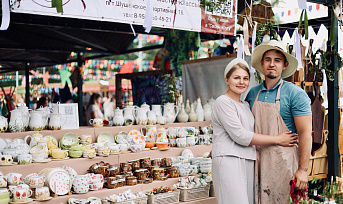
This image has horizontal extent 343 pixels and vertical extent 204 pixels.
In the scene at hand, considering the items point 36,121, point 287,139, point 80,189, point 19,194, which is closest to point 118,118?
point 36,121

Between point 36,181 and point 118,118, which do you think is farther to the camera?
point 118,118

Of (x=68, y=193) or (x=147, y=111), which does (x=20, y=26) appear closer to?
(x=147, y=111)

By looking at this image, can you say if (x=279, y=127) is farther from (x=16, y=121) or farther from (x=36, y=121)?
(x=16, y=121)

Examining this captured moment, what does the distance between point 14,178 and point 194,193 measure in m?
1.67

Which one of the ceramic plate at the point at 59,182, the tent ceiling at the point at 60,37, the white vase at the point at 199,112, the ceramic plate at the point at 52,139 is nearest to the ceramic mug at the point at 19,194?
the ceramic plate at the point at 59,182

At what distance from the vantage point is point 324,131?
4.73m

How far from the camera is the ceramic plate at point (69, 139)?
11.8ft

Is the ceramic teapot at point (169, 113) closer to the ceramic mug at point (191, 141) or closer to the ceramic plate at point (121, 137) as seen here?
the ceramic mug at point (191, 141)

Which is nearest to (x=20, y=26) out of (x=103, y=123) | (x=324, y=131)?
(x=103, y=123)

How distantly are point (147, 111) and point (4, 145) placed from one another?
158 cm

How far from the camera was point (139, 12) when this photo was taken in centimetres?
386

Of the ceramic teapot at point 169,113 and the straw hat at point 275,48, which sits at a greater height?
the straw hat at point 275,48

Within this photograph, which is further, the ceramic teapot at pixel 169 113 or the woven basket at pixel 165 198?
the ceramic teapot at pixel 169 113

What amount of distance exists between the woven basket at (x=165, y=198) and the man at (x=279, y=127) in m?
1.08
